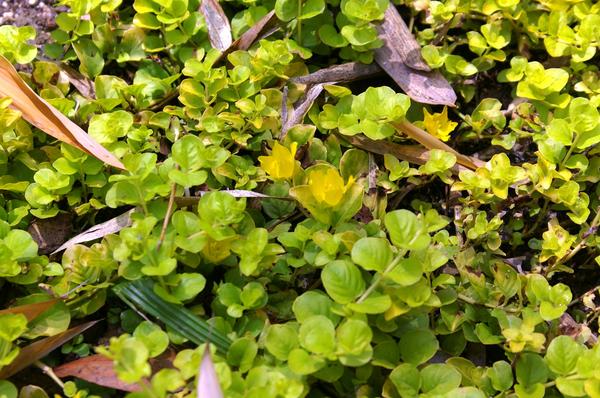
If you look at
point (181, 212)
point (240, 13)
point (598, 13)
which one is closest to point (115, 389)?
point (181, 212)

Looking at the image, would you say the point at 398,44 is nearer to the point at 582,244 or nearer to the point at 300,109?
the point at 300,109

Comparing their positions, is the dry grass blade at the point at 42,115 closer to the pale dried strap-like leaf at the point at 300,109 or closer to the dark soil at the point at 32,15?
the dark soil at the point at 32,15

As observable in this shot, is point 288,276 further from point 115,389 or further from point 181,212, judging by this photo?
point 115,389

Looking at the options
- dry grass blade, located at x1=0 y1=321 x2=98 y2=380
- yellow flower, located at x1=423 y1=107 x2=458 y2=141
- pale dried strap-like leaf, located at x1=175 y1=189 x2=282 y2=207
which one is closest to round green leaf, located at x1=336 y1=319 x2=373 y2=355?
pale dried strap-like leaf, located at x1=175 y1=189 x2=282 y2=207

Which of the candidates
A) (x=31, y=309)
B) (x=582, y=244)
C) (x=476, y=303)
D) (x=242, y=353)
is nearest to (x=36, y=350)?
(x=31, y=309)

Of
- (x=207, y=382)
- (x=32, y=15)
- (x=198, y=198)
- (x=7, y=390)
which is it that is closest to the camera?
(x=207, y=382)

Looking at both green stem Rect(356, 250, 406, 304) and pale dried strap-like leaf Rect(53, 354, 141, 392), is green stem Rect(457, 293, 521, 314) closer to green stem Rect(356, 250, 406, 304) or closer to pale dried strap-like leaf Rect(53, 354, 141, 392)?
green stem Rect(356, 250, 406, 304)
